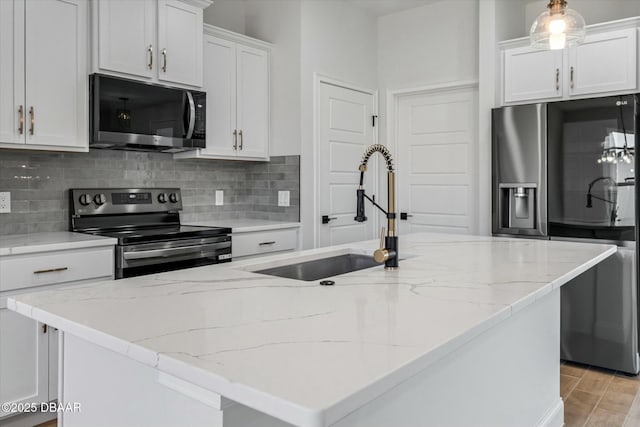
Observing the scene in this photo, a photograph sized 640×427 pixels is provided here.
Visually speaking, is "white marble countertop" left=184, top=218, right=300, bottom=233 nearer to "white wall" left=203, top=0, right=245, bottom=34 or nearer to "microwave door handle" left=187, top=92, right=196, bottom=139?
"microwave door handle" left=187, top=92, right=196, bottom=139

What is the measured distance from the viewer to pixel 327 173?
4.28 m

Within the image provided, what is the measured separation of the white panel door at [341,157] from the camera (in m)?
4.24

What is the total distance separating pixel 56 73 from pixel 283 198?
1886 millimetres

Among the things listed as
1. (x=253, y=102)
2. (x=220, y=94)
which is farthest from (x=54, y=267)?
(x=253, y=102)

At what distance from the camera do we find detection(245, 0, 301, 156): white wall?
4.03 m

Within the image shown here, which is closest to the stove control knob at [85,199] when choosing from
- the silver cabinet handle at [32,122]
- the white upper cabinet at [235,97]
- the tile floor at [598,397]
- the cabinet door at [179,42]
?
the silver cabinet handle at [32,122]

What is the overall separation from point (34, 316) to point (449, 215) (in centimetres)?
377

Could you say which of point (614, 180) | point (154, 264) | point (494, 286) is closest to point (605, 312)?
point (614, 180)

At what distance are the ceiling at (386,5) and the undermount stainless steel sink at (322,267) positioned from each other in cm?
290

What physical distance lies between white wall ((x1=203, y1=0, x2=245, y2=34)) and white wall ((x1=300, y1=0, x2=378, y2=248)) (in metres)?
0.67

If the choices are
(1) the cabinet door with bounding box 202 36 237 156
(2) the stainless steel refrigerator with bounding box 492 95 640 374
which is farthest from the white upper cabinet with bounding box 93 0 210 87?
(2) the stainless steel refrigerator with bounding box 492 95 640 374

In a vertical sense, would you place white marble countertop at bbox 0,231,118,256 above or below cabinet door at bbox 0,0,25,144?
below

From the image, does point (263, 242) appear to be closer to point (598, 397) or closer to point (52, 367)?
point (52, 367)

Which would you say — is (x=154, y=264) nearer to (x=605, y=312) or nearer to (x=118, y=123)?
(x=118, y=123)
